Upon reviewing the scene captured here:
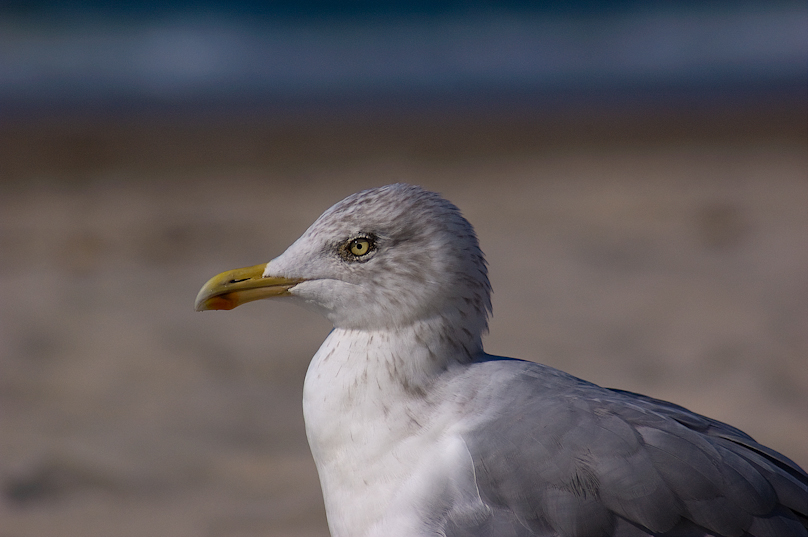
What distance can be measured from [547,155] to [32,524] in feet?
35.3

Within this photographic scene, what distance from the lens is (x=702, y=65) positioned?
1025 inches

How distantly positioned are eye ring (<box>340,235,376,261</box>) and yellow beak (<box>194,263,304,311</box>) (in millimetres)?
179

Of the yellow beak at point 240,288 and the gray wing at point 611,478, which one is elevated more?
the yellow beak at point 240,288

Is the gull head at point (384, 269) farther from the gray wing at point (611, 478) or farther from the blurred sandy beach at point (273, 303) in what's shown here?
the blurred sandy beach at point (273, 303)

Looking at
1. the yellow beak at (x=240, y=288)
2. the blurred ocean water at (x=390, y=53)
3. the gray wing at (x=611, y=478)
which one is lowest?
the gray wing at (x=611, y=478)

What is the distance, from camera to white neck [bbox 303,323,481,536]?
7.62 feet

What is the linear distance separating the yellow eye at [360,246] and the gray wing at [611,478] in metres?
→ 0.60

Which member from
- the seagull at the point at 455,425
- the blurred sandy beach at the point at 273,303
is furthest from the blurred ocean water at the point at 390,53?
the seagull at the point at 455,425

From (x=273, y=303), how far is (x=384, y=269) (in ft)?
15.9

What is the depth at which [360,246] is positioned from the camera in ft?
8.30

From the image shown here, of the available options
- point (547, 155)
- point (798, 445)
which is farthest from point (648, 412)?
point (547, 155)

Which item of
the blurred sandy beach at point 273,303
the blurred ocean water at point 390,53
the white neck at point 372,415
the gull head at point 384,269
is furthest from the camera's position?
the blurred ocean water at point 390,53

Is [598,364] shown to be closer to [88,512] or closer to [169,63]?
[88,512]

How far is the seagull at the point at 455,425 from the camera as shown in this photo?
2176 mm
